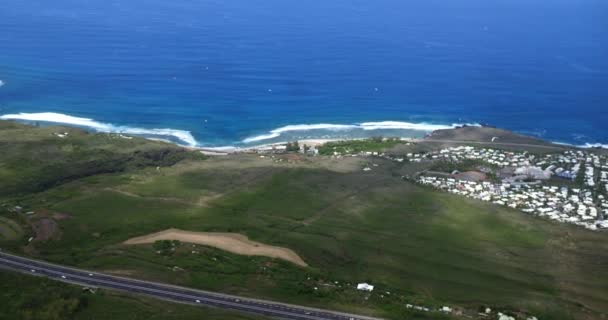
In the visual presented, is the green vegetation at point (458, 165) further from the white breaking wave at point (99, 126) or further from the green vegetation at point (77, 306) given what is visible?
the green vegetation at point (77, 306)

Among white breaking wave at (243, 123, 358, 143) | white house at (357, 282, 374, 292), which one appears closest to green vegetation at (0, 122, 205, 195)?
white breaking wave at (243, 123, 358, 143)

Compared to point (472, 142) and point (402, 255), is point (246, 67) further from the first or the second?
point (402, 255)

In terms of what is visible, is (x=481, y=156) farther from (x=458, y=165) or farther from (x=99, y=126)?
(x=99, y=126)

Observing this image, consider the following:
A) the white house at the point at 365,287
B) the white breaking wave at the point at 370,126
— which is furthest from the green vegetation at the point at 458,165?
the white house at the point at 365,287

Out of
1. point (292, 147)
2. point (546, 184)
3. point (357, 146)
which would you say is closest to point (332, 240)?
point (546, 184)

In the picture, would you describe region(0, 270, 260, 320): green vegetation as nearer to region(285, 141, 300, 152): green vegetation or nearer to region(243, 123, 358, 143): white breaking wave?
region(285, 141, 300, 152): green vegetation

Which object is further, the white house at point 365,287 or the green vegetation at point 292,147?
the green vegetation at point 292,147
